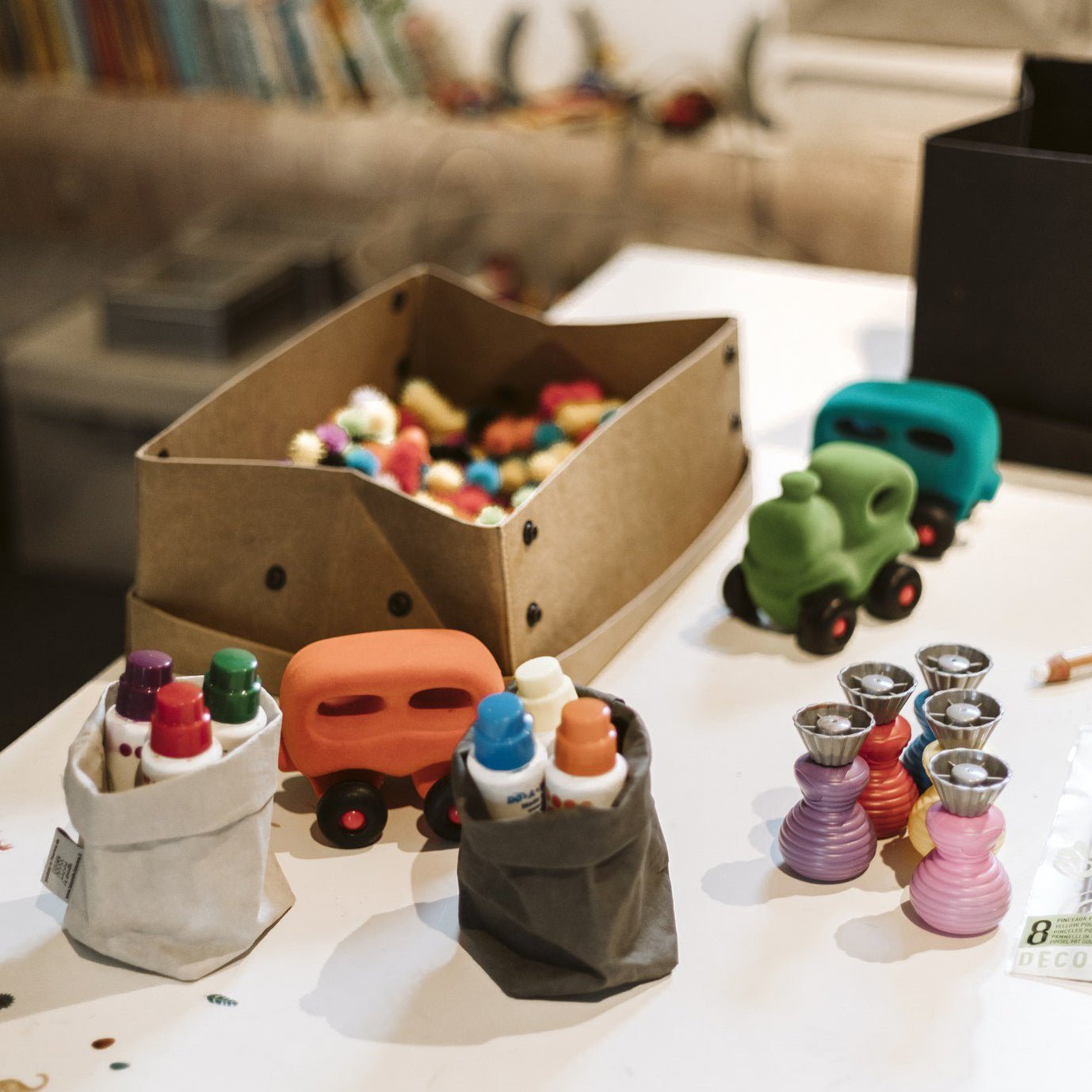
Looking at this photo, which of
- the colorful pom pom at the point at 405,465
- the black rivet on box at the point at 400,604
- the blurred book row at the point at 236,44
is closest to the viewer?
the black rivet on box at the point at 400,604

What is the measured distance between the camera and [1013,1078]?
60 centimetres

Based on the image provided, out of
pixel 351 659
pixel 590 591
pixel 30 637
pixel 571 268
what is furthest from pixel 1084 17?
pixel 30 637

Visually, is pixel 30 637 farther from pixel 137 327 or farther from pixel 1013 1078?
pixel 1013 1078

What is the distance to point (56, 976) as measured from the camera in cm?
66

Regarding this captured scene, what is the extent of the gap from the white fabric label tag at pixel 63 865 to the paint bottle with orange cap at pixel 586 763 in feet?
0.78

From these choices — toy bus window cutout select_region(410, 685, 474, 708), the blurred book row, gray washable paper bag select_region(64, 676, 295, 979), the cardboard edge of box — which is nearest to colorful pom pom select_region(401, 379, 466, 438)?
the cardboard edge of box

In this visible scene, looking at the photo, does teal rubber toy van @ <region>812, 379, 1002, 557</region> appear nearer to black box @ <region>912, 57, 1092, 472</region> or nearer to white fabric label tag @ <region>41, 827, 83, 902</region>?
black box @ <region>912, 57, 1092, 472</region>

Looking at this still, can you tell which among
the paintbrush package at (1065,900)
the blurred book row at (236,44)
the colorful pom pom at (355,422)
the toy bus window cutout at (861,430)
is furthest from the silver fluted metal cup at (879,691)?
the blurred book row at (236,44)

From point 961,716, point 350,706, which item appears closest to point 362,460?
point 350,706

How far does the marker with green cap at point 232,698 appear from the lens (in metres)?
0.65

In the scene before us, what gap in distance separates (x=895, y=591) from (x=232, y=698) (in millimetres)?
494

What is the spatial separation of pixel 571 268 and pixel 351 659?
1.73 meters

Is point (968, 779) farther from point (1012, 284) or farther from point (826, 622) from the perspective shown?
point (1012, 284)

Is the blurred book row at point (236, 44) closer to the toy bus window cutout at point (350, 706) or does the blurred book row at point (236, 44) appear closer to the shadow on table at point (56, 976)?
the toy bus window cutout at point (350, 706)
